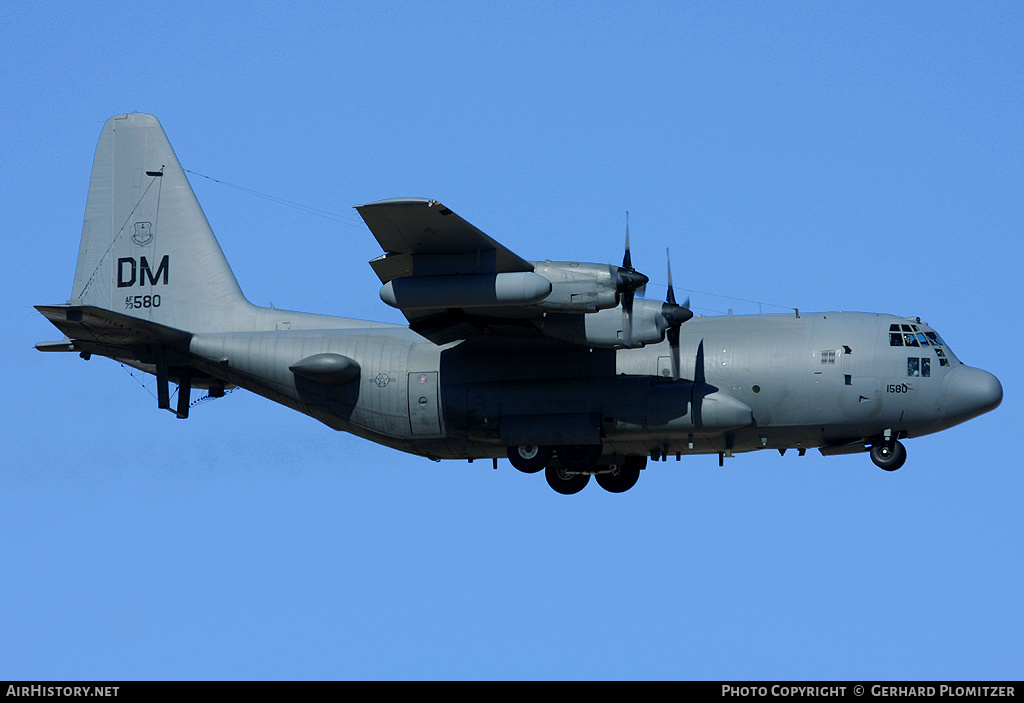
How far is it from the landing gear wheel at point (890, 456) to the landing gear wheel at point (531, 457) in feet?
19.6

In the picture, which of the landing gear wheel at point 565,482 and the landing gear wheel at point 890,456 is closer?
the landing gear wheel at point 890,456

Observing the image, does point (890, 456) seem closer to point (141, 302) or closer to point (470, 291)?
point (470, 291)

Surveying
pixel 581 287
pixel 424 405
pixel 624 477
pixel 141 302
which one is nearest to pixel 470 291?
pixel 581 287

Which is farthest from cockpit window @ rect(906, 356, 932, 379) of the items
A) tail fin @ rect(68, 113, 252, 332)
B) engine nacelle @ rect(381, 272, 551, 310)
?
tail fin @ rect(68, 113, 252, 332)

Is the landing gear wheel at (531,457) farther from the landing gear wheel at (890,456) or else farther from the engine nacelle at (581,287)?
the landing gear wheel at (890,456)

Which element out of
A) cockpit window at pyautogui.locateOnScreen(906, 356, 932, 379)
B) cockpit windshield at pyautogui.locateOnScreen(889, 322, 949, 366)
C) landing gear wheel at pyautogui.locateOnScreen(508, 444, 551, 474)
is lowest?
landing gear wheel at pyautogui.locateOnScreen(508, 444, 551, 474)

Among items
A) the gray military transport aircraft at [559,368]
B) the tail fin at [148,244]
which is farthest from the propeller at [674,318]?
the tail fin at [148,244]

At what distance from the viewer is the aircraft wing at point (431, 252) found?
21.6m

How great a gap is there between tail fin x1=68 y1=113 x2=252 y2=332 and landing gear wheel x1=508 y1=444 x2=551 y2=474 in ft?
22.6

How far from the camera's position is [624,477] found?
2748 cm

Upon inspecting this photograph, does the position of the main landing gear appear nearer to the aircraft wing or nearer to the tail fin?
the aircraft wing

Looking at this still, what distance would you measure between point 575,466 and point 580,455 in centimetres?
25

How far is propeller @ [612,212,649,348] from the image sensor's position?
23.1 m
